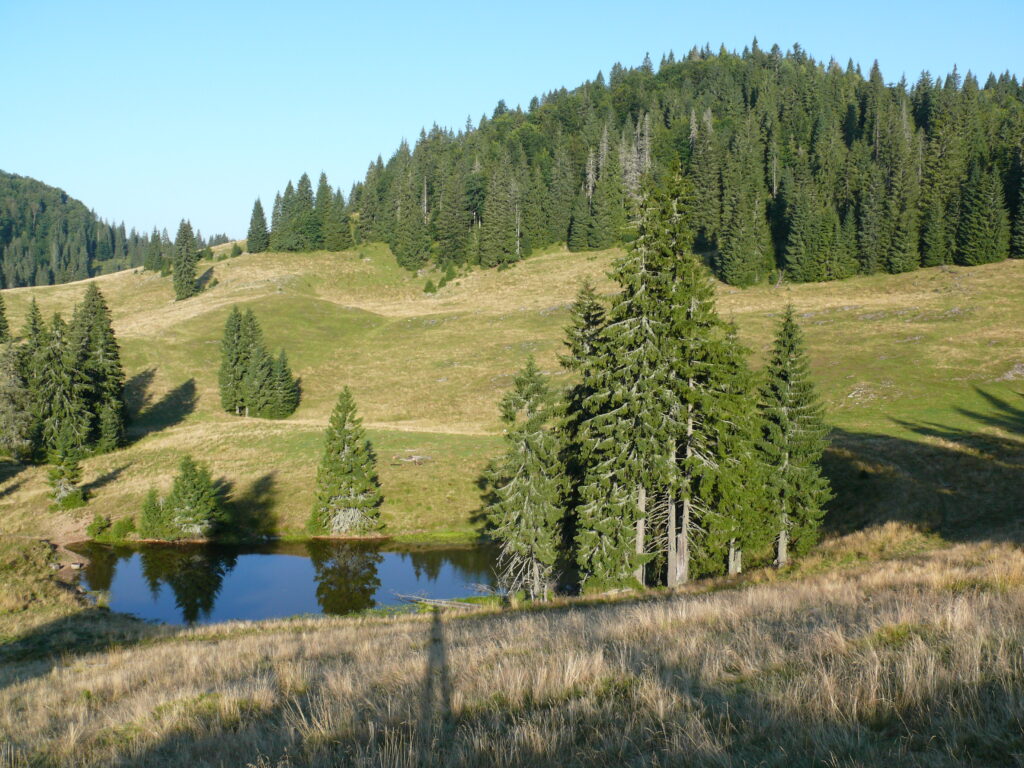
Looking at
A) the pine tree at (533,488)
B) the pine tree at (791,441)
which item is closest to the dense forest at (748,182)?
the pine tree at (791,441)

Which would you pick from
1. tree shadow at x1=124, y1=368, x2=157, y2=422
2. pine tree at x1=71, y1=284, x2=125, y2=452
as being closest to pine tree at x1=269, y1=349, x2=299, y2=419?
tree shadow at x1=124, y1=368, x2=157, y2=422

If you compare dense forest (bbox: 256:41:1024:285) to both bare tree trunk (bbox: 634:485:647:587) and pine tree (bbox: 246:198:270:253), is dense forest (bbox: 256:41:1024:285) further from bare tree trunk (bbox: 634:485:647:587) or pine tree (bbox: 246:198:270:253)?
bare tree trunk (bbox: 634:485:647:587)

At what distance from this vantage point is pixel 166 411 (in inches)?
2810

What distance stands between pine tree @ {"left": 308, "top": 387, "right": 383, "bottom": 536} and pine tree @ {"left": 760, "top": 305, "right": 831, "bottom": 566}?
92.9 feet

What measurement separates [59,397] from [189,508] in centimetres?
2264

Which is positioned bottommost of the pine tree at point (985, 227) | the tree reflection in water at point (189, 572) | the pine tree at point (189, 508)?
the tree reflection in water at point (189, 572)

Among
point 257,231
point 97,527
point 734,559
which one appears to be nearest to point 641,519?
point 734,559

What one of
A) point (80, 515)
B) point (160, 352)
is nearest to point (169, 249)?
point (160, 352)

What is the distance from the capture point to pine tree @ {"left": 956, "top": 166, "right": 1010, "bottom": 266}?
297ft

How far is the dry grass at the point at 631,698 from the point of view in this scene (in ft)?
14.1

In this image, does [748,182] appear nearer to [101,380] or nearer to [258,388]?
[258,388]

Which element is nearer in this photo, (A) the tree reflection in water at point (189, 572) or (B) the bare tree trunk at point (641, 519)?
(B) the bare tree trunk at point (641, 519)

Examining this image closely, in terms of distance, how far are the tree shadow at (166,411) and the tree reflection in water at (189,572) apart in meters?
23.7

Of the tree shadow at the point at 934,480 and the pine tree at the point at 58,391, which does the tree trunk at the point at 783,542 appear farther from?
the pine tree at the point at 58,391
